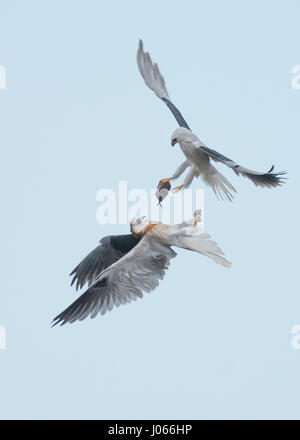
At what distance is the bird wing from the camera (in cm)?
874

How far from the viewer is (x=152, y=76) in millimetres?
9289

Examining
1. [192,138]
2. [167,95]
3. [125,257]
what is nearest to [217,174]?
[192,138]

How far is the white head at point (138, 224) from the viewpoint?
792 centimetres

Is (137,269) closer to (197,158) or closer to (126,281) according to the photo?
(126,281)

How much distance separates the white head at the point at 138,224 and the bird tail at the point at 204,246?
14.0 inches

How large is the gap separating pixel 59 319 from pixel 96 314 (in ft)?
0.91

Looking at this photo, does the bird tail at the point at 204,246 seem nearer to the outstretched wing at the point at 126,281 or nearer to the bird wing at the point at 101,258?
the outstretched wing at the point at 126,281

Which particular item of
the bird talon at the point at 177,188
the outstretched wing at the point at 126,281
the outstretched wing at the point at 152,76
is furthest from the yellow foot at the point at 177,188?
the outstretched wing at the point at 152,76

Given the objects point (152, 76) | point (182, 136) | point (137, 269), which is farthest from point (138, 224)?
point (152, 76)

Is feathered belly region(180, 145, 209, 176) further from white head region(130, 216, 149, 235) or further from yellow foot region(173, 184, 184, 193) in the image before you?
white head region(130, 216, 149, 235)

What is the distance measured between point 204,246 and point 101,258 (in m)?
1.53

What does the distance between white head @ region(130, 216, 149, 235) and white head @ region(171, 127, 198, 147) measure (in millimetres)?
645

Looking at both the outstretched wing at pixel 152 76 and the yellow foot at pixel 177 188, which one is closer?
the yellow foot at pixel 177 188

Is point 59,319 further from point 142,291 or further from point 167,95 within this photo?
point 167,95
